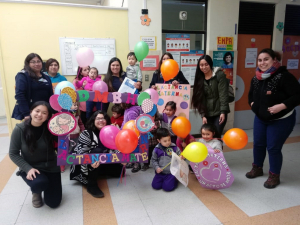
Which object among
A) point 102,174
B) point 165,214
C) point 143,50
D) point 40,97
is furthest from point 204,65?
point 40,97

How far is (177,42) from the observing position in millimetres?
3686

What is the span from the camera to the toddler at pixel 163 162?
214cm

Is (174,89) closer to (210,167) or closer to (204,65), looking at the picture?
(204,65)

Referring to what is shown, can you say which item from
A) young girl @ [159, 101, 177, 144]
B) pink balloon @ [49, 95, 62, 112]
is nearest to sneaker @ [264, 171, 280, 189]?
young girl @ [159, 101, 177, 144]

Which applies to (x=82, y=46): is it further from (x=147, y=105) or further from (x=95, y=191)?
(x=95, y=191)

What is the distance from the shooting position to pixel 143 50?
8.34ft

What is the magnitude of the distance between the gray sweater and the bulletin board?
61.7 inches

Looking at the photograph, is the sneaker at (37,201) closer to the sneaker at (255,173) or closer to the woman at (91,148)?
the woman at (91,148)

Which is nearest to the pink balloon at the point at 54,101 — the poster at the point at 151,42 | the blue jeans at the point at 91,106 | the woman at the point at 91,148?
the woman at the point at 91,148

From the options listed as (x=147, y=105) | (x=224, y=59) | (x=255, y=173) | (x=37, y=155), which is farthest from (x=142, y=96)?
(x=224, y=59)

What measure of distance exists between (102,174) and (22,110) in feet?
3.65

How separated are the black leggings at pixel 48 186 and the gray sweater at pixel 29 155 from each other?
0.23 feet

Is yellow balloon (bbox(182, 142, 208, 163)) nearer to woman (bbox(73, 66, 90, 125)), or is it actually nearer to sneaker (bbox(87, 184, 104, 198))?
sneaker (bbox(87, 184, 104, 198))

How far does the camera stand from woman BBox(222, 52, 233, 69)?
153 inches
